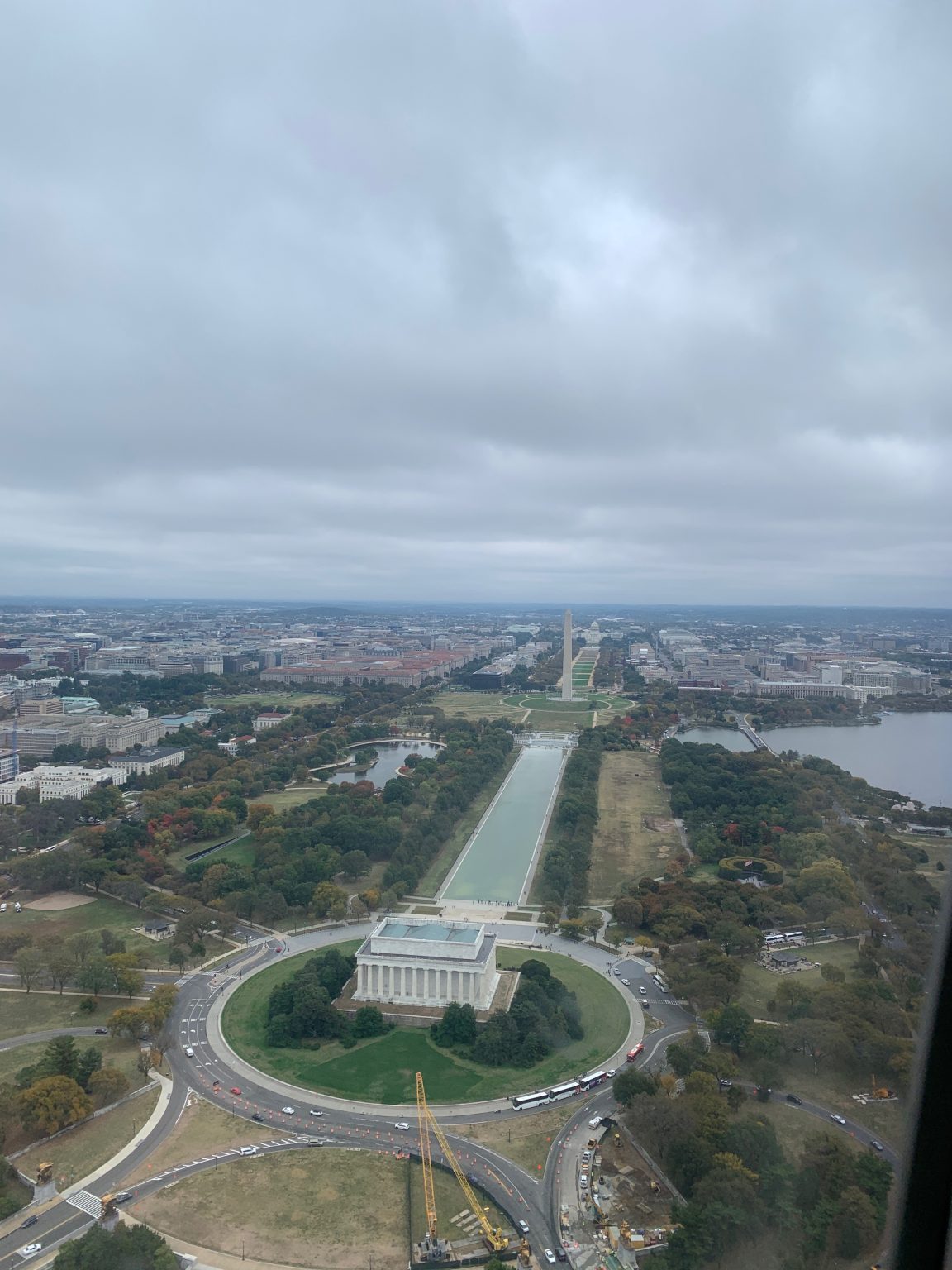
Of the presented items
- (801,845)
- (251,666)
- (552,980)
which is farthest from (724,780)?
(251,666)

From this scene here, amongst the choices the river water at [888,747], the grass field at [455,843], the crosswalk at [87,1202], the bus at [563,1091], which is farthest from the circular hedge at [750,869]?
the crosswalk at [87,1202]

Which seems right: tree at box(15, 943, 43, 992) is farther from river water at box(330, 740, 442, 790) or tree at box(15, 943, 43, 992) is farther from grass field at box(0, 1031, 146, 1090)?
river water at box(330, 740, 442, 790)

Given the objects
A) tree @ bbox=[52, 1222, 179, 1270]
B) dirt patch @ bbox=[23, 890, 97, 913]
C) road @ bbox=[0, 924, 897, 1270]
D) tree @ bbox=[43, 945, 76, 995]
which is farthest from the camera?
dirt patch @ bbox=[23, 890, 97, 913]

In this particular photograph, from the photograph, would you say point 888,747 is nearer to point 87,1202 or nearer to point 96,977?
point 96,977

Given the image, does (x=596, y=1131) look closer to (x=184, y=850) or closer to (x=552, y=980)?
(x=552, y=980)

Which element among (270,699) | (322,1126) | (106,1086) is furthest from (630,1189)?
(270,699)

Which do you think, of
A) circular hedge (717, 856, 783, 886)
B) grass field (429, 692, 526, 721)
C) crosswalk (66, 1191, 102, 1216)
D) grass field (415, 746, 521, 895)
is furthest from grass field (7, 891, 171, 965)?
grass field (429, 692, 526, 721)
